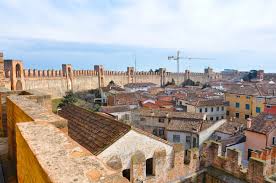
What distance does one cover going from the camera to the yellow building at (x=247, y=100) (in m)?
29.8

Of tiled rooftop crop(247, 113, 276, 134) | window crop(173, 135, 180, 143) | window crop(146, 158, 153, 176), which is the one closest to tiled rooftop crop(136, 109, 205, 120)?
window crop(173, 135, 180, 143)

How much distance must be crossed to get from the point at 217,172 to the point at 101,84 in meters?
46.7

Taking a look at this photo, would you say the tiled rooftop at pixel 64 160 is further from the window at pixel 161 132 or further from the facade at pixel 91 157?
the window at pixel 161 132

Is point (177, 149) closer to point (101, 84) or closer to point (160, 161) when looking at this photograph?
Answer: point (160, 161)

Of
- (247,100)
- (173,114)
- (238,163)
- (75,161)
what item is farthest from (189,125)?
(75,161)

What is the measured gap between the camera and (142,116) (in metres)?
25.6

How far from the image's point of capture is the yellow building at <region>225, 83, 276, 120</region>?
29.8m

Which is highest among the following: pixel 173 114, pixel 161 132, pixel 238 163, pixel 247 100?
pixel 247 100

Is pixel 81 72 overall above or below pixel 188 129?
above

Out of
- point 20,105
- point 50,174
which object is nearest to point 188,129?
point 20,105

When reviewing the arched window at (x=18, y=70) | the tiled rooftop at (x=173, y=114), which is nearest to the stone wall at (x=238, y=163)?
the tiled rooftop at (x=173, y=114)

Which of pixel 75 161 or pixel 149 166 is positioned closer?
pixel 75 161

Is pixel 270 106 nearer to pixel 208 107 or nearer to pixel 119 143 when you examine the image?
pixel 208 107

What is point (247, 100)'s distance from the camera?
30781 mm
